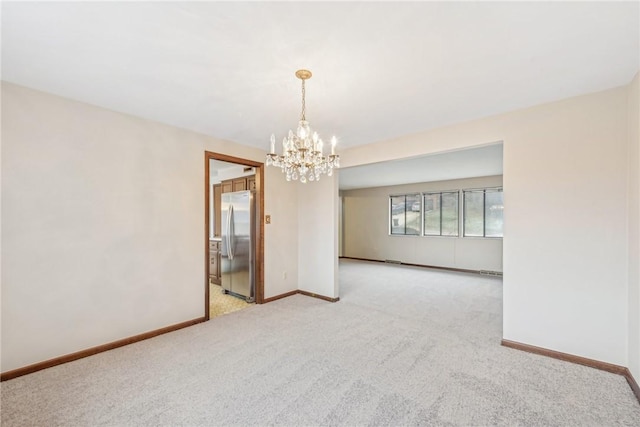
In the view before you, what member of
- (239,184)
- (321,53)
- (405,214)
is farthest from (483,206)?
(321,53)

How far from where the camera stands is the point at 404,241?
796cm

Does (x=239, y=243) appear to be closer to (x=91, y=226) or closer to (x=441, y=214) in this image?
(x=91, y=226)

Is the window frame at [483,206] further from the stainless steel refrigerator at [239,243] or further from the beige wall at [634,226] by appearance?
the stainless steel refrigerator at [239,243]

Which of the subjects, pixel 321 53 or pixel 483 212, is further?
pixel 483 212

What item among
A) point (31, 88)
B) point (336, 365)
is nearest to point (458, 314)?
point (336, 365)

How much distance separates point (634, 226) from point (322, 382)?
2.78m

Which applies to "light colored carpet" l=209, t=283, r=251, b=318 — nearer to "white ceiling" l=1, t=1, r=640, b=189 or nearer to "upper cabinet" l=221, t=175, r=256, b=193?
"upper cabinet" l=221, t=175, r=256, b=193

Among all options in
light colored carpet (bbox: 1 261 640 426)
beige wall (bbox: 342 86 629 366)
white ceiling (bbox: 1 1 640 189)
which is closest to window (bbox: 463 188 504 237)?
light colored carpet (bbox: 1 261 640 426)

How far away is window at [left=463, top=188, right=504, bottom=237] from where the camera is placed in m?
6.58

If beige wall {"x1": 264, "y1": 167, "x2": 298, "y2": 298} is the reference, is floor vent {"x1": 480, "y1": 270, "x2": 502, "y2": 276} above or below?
below

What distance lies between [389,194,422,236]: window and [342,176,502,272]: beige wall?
170 mm

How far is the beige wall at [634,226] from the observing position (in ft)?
6.70

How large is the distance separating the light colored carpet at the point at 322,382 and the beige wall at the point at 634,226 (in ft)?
1.02

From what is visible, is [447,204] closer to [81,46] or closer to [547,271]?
[547,271]
